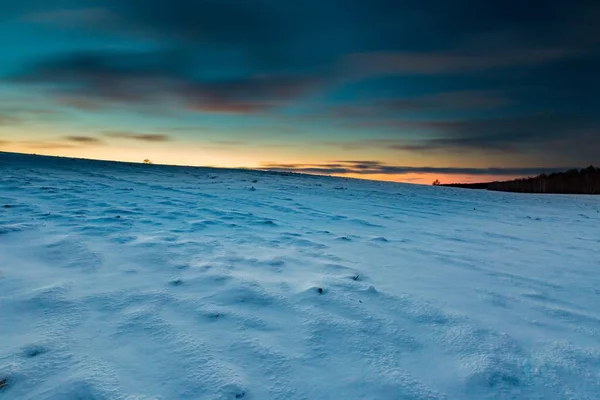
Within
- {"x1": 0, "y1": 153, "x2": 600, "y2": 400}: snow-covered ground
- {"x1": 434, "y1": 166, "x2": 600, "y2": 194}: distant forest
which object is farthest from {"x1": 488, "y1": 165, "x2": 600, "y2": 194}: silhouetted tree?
{"x1": 0, "y1": 153, "x2": 600, "y2": 400}: snow-covered ground

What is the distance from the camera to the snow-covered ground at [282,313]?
1.97m

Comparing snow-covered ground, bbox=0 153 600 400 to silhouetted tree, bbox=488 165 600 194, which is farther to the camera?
silhouetted tree, bbox=488 165 600 194

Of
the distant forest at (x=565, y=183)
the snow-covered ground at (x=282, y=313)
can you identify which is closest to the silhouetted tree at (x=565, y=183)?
the distant forest at (x=565, y=183)

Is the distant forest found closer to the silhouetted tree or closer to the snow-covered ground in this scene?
the silhouetted tree

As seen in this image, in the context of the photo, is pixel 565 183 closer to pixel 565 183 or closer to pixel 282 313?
pixel 565 183

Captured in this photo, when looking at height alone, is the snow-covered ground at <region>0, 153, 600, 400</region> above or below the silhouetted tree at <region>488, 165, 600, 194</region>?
below

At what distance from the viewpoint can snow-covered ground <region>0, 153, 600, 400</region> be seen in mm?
1973

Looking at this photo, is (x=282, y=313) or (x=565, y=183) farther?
(x=565, y=183)

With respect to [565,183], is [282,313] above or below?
below

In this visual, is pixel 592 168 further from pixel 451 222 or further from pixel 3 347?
pixel 3 347

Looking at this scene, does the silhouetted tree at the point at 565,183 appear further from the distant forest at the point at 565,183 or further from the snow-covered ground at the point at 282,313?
the snow-covered ground at the point at 282,313

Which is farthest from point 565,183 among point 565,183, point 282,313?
point 282,313

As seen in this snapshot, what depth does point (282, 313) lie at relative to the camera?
2.78 meters

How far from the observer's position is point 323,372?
2.05 meters
